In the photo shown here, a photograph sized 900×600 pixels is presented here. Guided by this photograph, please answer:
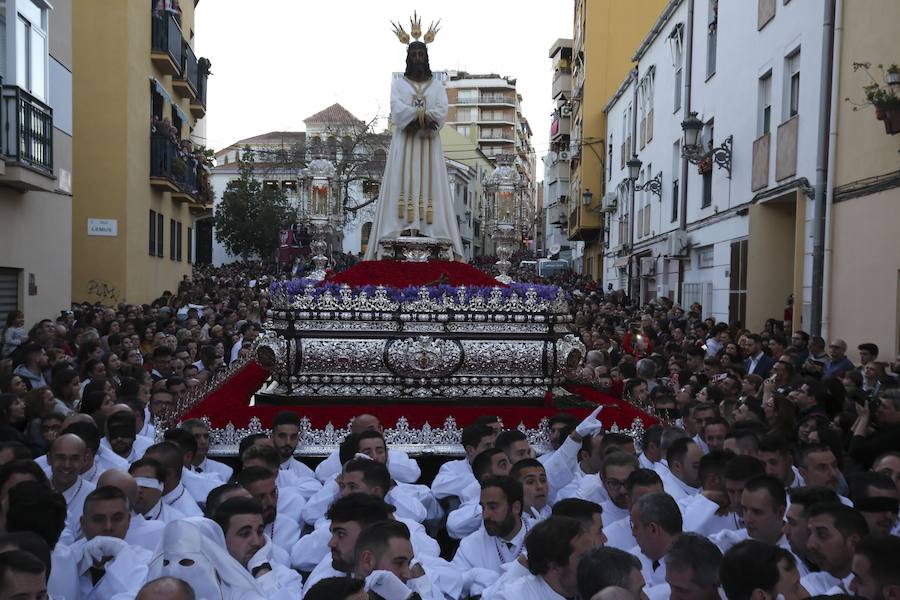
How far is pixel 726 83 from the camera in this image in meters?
16.4

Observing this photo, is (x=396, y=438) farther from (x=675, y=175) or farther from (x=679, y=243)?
(x=675, y=175)

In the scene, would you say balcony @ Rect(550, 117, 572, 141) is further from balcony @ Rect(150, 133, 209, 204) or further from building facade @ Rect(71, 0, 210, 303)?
building facade @ Rect(71, 0, 210, 303)

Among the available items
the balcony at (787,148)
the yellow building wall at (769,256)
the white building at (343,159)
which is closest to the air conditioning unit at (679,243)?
the yellow building wall at (769,256)

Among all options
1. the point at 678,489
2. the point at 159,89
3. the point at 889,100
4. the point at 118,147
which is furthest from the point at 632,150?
the point at 678,489

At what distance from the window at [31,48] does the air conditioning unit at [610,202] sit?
778 inches

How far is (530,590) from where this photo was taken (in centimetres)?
370

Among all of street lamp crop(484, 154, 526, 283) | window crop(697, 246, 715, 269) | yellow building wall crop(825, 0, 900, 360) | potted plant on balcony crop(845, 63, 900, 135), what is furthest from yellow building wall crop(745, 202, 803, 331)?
street lamp crop(484, 154, 526, 283)

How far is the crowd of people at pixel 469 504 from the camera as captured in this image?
11.2 ft

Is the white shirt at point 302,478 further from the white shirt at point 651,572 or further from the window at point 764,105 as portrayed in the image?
the window at point 764,105

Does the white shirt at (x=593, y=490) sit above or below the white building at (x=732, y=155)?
below

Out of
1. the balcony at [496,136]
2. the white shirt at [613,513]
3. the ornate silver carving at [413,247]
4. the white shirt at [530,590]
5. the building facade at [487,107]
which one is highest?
the building facade at [487,107]

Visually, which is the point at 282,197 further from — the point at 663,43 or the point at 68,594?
the point at 68,594

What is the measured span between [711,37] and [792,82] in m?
4.92

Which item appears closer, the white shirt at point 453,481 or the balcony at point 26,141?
the white shirt at point 453,481
